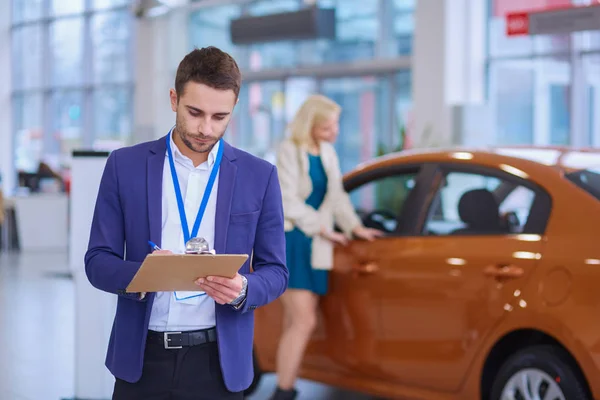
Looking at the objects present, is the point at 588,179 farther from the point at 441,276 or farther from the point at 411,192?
the point at 411,192

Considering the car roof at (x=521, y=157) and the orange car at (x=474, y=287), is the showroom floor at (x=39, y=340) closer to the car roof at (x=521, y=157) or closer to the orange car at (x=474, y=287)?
the orange car at (x=474, y=287)

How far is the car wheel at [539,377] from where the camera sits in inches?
153

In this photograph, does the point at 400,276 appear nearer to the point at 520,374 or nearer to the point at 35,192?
the point at 520,374

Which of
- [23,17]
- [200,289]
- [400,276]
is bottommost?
[400,276]

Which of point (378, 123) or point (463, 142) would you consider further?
point (378, 123)

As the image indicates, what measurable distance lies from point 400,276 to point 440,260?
0.24 metres

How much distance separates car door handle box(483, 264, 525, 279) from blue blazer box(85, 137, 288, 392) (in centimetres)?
194

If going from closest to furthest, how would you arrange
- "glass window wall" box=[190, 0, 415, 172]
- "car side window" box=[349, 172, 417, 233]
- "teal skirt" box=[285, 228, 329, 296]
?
"teal skirt" box=[285, 228, 329, 296] → "car side window" box=[349, 172, 417, 233] → "glass window wall" box=[190, 0, 415, 172]

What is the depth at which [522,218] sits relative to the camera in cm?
430

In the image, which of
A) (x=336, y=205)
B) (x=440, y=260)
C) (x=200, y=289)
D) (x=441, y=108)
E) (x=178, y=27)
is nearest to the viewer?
(x=200, y=289)

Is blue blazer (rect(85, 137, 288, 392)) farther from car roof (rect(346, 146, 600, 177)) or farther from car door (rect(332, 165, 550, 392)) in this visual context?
car roof (rect(346, 146, 600, 177))

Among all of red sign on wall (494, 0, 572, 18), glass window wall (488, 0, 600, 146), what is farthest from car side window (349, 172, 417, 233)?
red sign on wall (494, 0, 572, 18)

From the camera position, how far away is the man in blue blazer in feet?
7.56

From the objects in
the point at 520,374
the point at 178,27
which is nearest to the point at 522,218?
the point at 520,374
